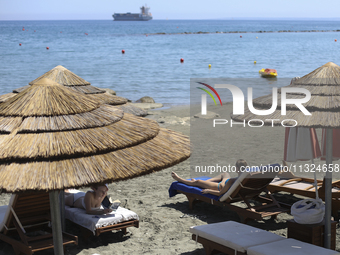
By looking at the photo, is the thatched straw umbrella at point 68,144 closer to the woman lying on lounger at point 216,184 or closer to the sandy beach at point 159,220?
the sandy beach at point 159,220

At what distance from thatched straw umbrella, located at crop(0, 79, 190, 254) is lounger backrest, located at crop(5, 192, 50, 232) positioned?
1.71 meters

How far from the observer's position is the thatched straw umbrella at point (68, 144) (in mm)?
2664

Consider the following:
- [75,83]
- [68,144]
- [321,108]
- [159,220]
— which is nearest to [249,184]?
[159,220]

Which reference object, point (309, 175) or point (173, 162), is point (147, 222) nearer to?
point (173, 162)

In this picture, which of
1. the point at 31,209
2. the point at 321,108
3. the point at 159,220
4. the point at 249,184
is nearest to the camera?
the point at 321,108

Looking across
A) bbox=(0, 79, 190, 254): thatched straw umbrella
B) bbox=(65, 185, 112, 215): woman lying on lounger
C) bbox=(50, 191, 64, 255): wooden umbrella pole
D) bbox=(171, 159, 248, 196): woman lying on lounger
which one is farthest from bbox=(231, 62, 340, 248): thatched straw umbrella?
bbox=(50, 191, 64, 255): wooden umbrella pole

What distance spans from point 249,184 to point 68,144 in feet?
11.1

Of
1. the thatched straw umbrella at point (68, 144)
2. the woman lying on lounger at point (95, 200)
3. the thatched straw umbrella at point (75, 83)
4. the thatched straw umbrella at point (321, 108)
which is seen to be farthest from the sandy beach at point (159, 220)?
the thatched straw umbrella at point (68, 144)

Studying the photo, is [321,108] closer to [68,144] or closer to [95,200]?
[68,144]

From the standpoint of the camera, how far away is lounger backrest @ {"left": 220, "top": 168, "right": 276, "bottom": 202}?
5453 mm

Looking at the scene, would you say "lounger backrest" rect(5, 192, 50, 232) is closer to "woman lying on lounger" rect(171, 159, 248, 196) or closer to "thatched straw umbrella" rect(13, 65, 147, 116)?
"thatched straw umbrella" rect(13, 65, 147, 116)

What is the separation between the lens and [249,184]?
5.59 m

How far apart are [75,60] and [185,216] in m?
41.5

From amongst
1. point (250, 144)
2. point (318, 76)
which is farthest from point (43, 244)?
point (250, 144)
